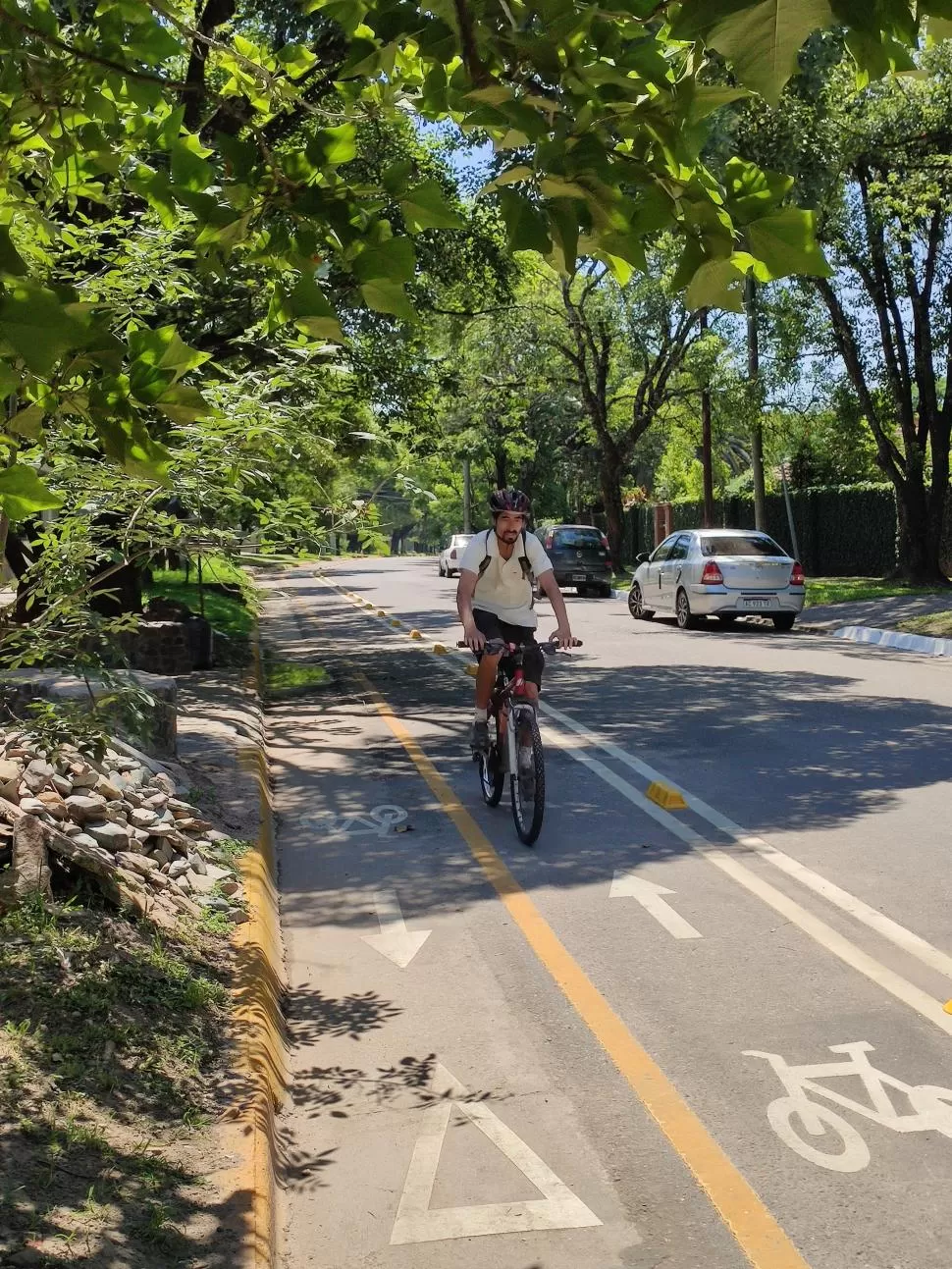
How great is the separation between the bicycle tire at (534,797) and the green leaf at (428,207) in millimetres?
4806

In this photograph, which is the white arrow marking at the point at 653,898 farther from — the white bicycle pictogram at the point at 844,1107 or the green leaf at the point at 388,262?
the green leaf at the point at 388,262

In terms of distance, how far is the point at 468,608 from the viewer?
849 cm

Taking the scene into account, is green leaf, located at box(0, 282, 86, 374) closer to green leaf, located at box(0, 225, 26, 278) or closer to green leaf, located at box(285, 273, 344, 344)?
green leaf, located at box(0, 225, 26, 278)

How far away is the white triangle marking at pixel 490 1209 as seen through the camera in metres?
3.74

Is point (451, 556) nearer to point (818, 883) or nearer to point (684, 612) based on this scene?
point (684, 612)

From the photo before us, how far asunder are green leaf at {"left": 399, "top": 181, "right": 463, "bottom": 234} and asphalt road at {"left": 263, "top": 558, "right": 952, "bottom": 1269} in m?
2.53

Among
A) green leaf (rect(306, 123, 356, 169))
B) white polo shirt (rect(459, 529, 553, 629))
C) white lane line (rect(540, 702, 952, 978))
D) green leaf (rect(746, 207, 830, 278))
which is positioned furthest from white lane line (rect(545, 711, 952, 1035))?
green leaf (rect(306, 123, 356, 169))

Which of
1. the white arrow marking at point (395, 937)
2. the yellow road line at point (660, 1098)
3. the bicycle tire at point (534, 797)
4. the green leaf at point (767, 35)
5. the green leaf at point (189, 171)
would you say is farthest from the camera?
the bicycle tire at point (534, 797)

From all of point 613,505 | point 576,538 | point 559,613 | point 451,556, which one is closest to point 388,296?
point 559,613

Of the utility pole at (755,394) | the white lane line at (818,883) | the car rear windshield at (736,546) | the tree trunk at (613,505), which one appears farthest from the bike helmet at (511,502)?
the tree trunk at (613,505)

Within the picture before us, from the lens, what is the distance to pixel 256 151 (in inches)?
133

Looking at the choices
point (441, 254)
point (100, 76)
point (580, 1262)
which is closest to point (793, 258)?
point (100, 76)

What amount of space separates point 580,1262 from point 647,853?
425 centimetres

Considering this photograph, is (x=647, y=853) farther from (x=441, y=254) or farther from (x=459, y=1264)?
(x=441, y=254)
